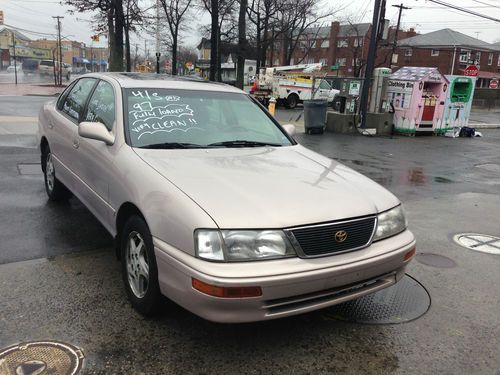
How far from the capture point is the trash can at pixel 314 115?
14359 mm

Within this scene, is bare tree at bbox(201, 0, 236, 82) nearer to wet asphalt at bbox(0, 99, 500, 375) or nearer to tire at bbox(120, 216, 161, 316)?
wet asphalt at bbox(0, 99, 500, 375)

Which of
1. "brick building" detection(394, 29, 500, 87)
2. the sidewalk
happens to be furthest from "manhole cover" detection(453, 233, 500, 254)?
"brick building" detection(394, 29, 500, 87)

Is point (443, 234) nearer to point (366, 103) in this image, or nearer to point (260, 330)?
point (260, 330)

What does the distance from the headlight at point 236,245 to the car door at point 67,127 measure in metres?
2.37

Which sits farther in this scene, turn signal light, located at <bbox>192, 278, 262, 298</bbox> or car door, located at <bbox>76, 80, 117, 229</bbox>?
car door, located at <bbox>76, 80, 117, 229</bbox>

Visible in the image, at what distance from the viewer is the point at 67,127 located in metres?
4.75

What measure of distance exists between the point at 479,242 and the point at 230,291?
3.85 metres

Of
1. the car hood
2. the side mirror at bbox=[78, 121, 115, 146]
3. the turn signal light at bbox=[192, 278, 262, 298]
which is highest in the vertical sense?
the side mirror at bbox=[78, 121, 115, 146]

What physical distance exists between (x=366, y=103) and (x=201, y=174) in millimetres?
13369

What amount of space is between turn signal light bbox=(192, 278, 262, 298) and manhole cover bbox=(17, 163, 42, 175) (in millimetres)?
5587

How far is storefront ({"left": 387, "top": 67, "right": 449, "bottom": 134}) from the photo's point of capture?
50.7 feet

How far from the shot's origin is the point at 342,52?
70.2m

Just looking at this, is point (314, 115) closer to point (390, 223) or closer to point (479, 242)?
point (479, 242)

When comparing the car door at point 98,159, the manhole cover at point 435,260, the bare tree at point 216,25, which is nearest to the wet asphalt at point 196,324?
the manhole cover at point 435,260
